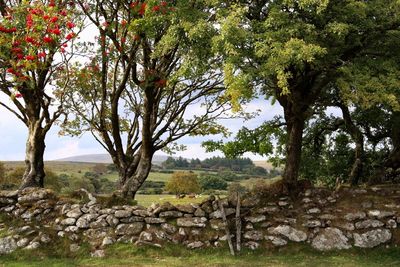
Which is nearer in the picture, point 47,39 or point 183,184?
point 47,39

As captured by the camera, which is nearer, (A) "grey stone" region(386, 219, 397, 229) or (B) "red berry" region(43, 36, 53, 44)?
(A) "grey stone" region(386, 219, 397, 229)

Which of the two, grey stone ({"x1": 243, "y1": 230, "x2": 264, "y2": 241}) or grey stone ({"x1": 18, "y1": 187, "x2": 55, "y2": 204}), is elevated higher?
grey stone ({"x1": 18, "y1": 187, "x2": 55, "y2": 204})

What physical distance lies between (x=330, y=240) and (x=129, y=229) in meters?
7.58

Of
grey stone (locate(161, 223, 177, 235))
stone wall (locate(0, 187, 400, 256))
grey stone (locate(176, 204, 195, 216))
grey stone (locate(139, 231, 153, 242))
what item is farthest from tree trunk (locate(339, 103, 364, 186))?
grey stone (locate(139, 231, 153, 242))

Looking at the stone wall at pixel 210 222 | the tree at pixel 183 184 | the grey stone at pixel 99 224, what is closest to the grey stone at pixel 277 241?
the stone wall at pixel 210 222

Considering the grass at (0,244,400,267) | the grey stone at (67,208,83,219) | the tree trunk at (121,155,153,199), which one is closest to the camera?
the grass at (0,244,400,267)

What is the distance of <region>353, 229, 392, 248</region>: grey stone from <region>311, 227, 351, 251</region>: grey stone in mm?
416

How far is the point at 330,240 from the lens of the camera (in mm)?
16047

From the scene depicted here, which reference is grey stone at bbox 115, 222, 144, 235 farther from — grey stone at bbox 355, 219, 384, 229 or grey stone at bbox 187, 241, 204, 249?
grey stone at bbox 355, 219, 384, 229

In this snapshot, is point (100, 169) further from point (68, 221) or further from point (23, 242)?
point (23, 242)

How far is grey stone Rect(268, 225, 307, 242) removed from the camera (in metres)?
16.2

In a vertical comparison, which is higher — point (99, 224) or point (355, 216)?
point (355, 216)

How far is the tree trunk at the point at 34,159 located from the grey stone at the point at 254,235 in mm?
10193

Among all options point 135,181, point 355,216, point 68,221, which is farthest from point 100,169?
point 355,216
